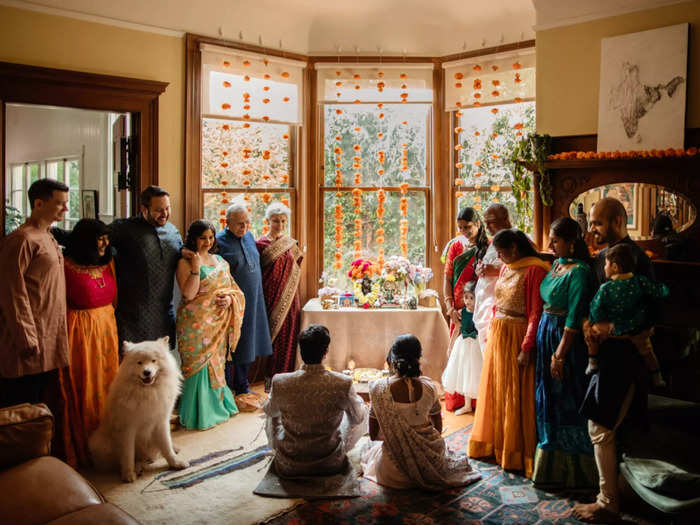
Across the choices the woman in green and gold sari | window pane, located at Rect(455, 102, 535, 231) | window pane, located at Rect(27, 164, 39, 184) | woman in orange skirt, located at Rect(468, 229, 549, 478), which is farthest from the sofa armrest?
window pane, located at Rect(27, 164, 39, 184)

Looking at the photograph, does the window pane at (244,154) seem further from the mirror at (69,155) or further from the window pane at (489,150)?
the window pane at (489,150)

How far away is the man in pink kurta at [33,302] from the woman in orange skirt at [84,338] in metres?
0.13

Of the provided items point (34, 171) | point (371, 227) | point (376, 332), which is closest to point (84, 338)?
point (376, 332)

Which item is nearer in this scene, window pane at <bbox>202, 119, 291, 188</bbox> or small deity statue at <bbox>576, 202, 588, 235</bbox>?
small deity statue at <bbox>576, 202, 588, 235</bbox>

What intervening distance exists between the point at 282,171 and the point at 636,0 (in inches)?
118

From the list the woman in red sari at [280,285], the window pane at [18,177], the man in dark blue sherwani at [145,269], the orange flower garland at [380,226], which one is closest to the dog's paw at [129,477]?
the man in dark blue sherwani at [145,269]

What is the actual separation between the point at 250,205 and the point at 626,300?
11.0ft

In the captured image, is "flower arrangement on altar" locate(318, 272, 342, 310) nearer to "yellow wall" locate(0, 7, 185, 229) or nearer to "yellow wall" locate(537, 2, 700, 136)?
"yellow wall" locate(0, 7, 185, 229)

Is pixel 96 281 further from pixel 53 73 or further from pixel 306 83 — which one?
pixel 306 83

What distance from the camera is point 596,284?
9.98 feet

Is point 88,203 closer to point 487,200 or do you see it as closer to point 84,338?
point 84,338

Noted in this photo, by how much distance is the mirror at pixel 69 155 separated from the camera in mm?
6309

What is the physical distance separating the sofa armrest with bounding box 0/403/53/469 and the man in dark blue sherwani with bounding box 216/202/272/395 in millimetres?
2401

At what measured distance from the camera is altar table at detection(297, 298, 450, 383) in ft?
16.2
